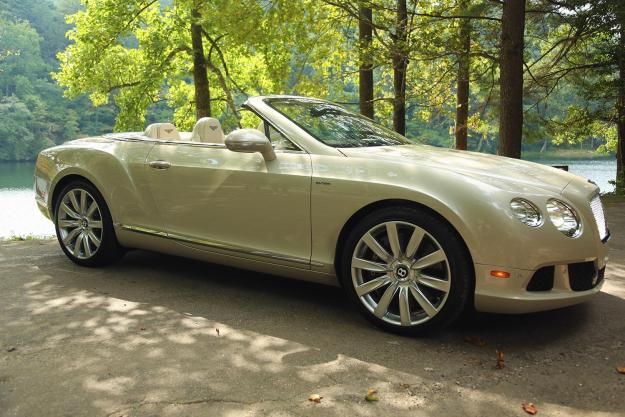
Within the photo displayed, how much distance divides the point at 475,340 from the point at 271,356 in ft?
4.04

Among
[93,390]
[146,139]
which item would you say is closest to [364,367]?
[93,390]

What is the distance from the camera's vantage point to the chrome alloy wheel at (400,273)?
3.48 metres

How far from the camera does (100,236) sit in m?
5.18

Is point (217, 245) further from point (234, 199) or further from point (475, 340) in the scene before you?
point (475, 340)

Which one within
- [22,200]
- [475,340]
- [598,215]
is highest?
[598,215]

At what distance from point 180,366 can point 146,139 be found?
2.38m

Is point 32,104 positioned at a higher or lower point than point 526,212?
higher

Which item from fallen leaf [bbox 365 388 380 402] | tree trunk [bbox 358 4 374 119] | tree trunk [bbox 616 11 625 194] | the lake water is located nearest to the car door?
fallen leaf [bbox 365 388 380 402]

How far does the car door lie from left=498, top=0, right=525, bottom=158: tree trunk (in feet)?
21.5

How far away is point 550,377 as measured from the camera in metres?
3.05

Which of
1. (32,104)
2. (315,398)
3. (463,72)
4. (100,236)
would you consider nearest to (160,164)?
(100,236)

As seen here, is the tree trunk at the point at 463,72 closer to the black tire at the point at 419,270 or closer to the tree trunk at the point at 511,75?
the tree trunk at the point at 511,75

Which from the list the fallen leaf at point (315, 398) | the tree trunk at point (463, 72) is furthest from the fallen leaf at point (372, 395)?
the tree trunk at point (463, 72)

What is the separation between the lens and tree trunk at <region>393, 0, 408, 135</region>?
12.6 meters
